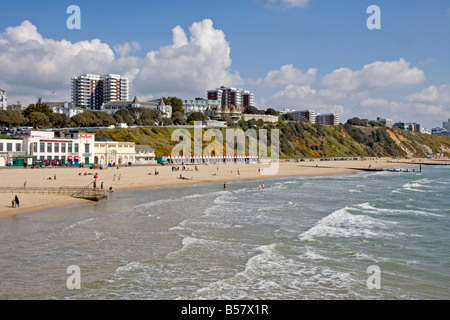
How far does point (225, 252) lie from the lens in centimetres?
2083

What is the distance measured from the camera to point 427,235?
85.3 ft

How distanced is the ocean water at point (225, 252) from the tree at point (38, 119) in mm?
76169

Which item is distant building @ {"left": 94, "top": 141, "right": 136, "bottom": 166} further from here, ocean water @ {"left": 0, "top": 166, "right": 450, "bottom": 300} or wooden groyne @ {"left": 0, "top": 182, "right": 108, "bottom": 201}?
ocean water @ {"left": 0, "top": 166, "right": 450, "bottom": 300}

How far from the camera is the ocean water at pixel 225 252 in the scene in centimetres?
1566

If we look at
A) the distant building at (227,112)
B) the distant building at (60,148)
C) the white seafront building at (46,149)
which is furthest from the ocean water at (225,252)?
the distant building at (227,112)

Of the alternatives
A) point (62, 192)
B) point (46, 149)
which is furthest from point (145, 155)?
point (62, 192)

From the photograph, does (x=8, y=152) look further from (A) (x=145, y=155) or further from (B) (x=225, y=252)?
(B) (x=225, y=252)

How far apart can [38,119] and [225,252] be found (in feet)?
313

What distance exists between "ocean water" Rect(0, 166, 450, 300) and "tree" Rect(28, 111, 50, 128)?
76169 millimetres

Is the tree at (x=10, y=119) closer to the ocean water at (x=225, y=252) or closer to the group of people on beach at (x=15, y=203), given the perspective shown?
the ocean water at (x=225, y=252)

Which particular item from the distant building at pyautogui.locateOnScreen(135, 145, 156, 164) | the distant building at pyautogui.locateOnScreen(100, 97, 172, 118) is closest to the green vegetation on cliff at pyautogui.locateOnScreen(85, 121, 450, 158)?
the distant building at pyautogui.locateOnScreen(135, 145, 156, 164)
